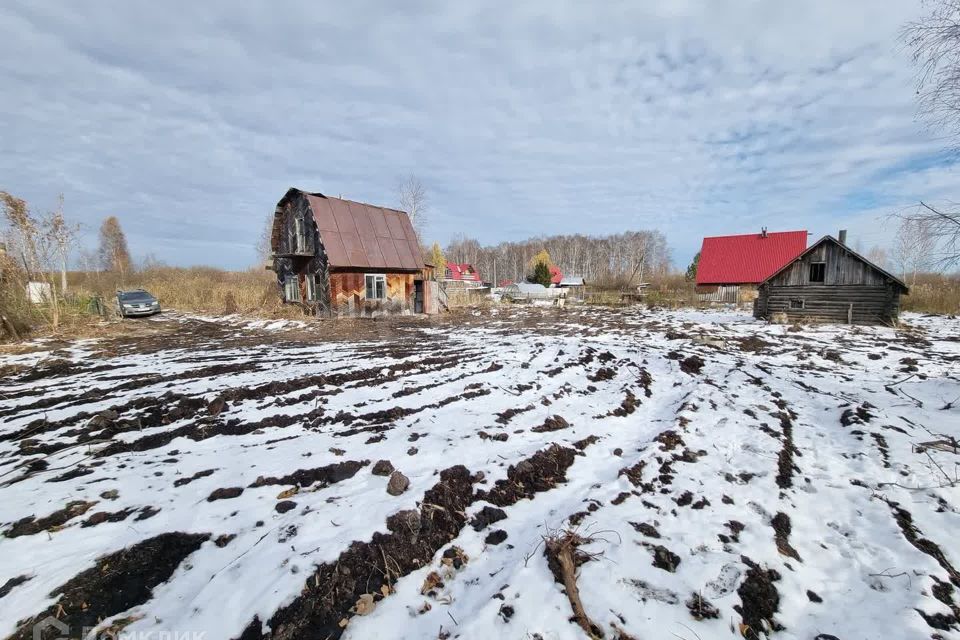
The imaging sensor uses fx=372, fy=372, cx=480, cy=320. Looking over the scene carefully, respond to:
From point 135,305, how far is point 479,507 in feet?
84.2

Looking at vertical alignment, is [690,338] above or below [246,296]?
below

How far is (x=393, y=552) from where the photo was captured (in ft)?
10.0

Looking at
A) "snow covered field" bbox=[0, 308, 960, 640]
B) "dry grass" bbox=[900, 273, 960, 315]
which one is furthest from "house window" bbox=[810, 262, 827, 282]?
"snow covered field" bbox=[0, 308, 960, 640]

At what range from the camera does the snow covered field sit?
2.54m

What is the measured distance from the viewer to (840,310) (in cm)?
1775

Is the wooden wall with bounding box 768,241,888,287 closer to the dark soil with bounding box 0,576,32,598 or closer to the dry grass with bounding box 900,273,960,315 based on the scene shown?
the dry grass with bounding box 900,273,960,315

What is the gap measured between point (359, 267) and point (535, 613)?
62.4 feet

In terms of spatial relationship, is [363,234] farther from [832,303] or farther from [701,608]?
[832,303]

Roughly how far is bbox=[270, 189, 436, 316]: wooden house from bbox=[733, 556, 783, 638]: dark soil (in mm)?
18850

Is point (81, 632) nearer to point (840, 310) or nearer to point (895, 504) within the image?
point (895, 504)

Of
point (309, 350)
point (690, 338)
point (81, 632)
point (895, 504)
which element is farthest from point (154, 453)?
point (690, 338)

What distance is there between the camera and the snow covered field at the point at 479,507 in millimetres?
2535

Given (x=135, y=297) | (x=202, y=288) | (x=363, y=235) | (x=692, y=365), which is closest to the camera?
(x=692, y=365)

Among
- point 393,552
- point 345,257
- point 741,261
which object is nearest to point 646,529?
point 393,552
